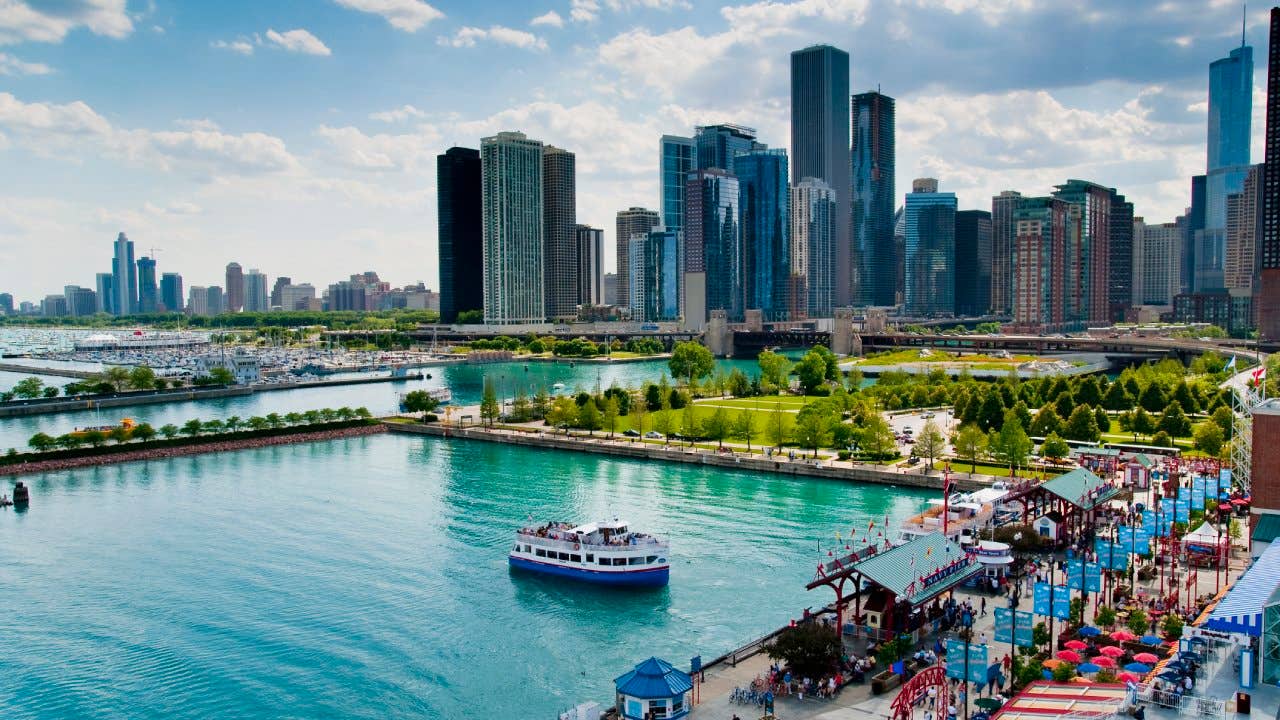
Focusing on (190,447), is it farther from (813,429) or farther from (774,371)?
(774,371)

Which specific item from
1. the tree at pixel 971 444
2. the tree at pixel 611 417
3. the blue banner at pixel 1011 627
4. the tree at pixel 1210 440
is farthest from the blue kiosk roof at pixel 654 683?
the tree at pixel 611 417

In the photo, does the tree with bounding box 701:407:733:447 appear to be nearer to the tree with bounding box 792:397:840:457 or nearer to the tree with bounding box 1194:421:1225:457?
the tree with bounding box 792:397:840:457

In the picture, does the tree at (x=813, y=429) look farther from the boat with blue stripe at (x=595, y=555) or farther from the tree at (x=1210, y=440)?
the boat with blue stripe at (x=595, y=555)

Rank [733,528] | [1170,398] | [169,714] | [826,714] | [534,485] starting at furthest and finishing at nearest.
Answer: [1170,398], [534,485], [733,528], [169,714], [826,714]

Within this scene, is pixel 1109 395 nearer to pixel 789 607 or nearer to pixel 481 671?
pixel 789 607

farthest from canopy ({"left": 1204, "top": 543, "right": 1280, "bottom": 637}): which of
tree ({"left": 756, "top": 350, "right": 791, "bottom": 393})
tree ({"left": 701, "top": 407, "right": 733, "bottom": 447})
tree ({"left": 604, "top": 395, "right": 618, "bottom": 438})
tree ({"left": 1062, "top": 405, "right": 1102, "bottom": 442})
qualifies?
tree ({"left": 756, "top": 350, "right": 791, "bottom": 393})

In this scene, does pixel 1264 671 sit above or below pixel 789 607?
above

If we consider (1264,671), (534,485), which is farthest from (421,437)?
(1264,671)
